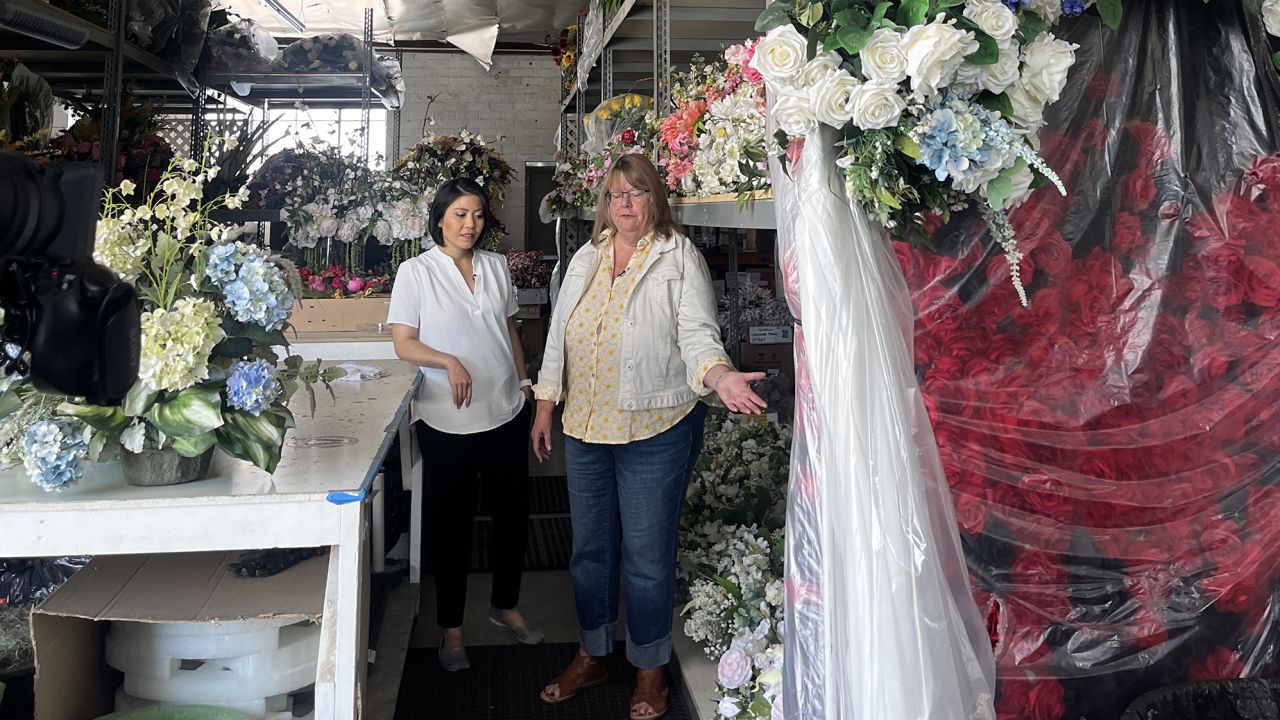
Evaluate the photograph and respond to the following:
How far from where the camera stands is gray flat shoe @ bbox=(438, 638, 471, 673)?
123 inches

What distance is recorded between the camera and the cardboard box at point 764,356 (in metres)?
4.46

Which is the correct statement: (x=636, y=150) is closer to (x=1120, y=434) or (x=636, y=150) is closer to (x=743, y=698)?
(x=743, y=698)

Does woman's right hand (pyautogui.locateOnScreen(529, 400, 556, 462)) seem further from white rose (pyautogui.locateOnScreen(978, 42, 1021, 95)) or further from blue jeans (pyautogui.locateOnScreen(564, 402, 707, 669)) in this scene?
white rose (pyautogui.locateOnScreen(978, 42, 1021, 95))

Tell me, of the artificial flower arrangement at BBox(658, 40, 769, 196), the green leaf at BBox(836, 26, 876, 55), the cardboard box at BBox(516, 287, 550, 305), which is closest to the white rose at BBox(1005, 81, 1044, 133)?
the green leaf at BBox(836, 26, 876, 55)

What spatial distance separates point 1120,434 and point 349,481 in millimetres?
1327

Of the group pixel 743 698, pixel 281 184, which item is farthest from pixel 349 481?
pixel 281 184

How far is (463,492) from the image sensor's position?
307 centimetres

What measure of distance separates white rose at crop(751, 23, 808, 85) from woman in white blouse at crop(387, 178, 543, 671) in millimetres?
1734

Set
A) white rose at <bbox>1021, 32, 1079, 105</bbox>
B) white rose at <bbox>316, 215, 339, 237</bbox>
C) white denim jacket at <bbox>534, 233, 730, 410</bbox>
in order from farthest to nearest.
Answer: white rose at <bbox>316, 215, 339, 237</bbox> → white denim jacket at <bbox>534, 233, 730, 410</bbox> → white rose at <bbox>1021, 32, 1079, 105</bbox>

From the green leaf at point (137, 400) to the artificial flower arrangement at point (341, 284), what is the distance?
112 inches

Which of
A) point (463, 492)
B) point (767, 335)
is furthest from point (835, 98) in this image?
point (767, 335)

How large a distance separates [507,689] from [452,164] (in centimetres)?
366

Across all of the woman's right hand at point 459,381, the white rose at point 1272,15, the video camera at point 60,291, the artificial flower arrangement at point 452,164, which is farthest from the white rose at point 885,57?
the artificial flower arrangement at point 452,164

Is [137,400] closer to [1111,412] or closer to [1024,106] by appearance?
[1024,106]
